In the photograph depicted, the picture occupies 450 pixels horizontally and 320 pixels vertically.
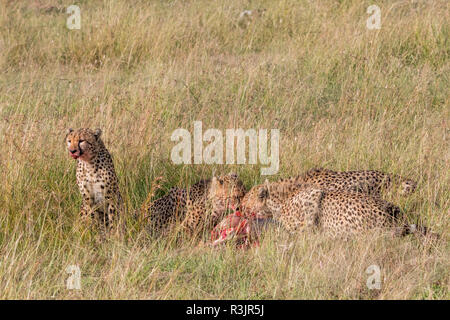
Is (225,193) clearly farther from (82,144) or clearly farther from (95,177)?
(82,144)

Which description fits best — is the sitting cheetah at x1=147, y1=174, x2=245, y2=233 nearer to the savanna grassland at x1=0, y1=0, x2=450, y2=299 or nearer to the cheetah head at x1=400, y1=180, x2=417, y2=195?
the savanna grassland at x1=0, y1=0, x2=450, y2=299

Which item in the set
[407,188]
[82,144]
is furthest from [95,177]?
[407,188]

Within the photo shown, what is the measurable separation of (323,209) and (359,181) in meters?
0.46

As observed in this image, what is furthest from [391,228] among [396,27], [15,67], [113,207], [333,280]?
[15,67]

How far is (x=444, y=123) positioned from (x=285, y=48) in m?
2.89

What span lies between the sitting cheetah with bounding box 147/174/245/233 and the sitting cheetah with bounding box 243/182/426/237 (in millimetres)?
150

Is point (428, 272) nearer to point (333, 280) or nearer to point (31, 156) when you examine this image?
point (333, 280)

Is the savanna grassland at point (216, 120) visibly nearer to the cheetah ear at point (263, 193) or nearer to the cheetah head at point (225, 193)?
the cheetah head at point (225, 193)

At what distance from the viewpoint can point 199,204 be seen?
532 cm

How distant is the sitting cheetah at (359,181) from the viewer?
5.44 metres

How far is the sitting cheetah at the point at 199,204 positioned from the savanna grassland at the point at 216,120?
0.54 feet

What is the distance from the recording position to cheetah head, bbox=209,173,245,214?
5.30 metres

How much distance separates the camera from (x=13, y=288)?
3973 millimetres

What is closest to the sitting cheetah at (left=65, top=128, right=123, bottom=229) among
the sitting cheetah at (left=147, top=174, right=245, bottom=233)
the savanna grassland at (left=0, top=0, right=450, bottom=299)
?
the savanna grassland at (left=0, top=0, right=450, bottom=299)
